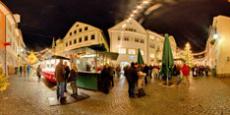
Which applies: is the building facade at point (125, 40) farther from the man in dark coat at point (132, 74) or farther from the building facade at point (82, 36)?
the man in dark coat at point (132, 74)

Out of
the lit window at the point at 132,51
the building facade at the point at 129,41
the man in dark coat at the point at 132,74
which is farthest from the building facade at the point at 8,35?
the lit window at the point at 132,51

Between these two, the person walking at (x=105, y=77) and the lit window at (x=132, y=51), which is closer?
the person walking at (x=105, y=77)

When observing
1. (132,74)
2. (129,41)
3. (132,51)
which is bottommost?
(132,74)

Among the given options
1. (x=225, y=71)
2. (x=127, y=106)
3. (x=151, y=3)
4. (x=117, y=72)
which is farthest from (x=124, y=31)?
(x=127, y=106)

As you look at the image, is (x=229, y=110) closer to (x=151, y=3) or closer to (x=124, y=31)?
(x=151, y=3)

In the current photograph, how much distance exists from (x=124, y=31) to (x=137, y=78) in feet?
105

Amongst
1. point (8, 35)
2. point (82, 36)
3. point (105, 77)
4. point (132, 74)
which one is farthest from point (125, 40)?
point (132, 74)

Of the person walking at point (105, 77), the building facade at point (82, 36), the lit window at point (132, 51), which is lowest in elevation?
the person walking at point (105, 77)

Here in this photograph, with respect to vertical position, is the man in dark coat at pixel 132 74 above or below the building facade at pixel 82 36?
below

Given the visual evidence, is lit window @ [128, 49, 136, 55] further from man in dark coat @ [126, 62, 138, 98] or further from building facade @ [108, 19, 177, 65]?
→ man in dark coat @ [126, 62, 138, 98]

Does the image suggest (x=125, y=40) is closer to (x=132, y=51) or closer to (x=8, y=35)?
(x=132, y=51)

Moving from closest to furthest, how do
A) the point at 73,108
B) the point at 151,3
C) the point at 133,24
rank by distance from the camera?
the point at 73,108 < the point at 151,3 < the point at 133,24

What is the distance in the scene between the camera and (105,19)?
43.2 m

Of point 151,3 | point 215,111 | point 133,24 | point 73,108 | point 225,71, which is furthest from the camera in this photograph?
point 133,24
